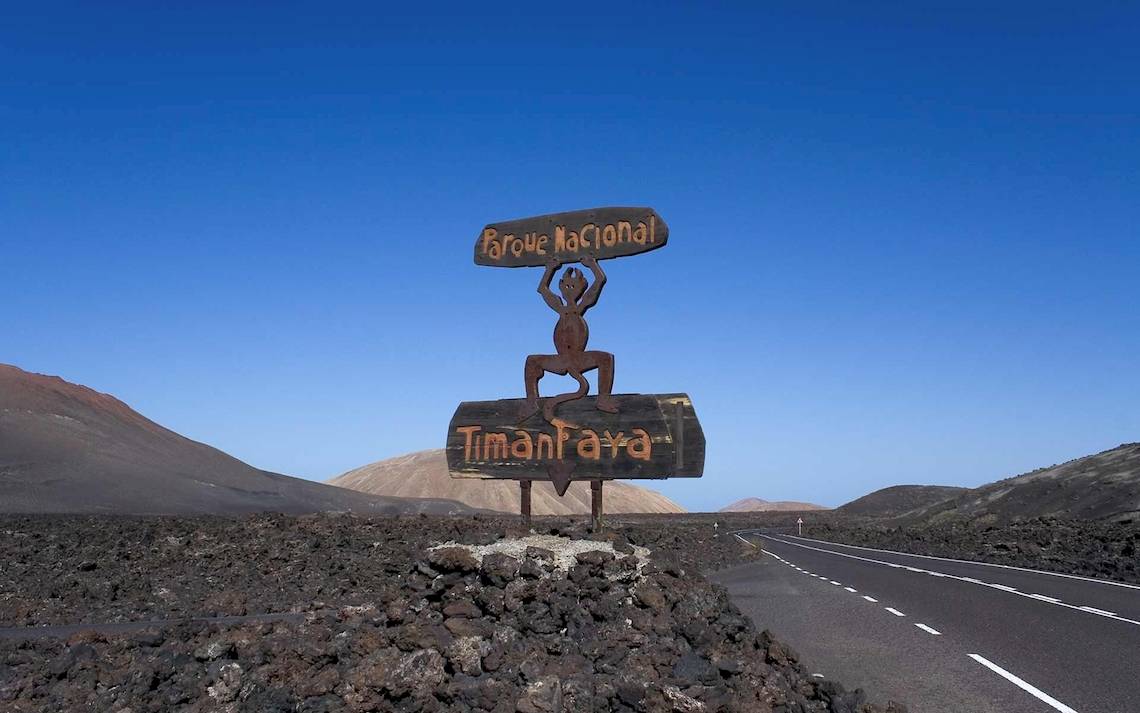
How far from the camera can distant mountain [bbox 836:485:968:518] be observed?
13888 centimetres

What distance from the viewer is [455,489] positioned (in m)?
170

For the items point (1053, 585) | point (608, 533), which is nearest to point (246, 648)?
point (608, 533)

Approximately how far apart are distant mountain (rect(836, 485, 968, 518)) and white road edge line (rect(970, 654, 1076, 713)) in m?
131

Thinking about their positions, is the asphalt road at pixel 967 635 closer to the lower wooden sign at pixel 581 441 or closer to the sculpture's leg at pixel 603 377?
the lower wooden sign at pixel 581 441

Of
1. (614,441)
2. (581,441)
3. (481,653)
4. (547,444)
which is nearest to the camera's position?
(481,653)

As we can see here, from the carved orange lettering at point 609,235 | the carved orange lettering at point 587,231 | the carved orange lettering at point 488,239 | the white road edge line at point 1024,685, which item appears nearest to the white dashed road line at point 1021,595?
the white road edge line at point 1024,685

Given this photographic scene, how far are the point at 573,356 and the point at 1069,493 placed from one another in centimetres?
5353

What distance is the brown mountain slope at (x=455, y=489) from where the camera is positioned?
158 meters

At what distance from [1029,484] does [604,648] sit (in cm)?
6696

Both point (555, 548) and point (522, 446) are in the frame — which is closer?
point (555, 548)

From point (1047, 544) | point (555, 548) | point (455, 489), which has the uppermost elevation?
point (455, 489)

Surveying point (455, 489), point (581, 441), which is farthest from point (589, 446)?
point (455, 489)

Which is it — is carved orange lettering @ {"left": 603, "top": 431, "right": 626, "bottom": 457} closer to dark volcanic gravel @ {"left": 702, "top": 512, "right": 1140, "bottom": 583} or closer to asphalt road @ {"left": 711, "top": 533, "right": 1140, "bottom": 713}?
asphalt road @ {"left": 711, "top": 533, "right": 1140, "bottom": 713}

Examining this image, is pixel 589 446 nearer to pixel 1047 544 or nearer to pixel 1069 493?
pixel 1047 544
